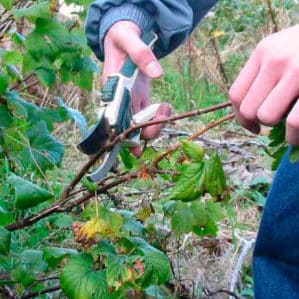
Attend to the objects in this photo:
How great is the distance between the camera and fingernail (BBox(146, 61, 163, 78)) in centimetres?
107

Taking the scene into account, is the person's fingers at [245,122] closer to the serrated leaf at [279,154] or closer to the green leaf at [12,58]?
the serrated leaf at [279,154]

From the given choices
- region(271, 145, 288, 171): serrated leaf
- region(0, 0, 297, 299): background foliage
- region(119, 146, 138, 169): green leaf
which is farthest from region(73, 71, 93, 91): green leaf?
region(271, 145, 288, 171): serrated leaf

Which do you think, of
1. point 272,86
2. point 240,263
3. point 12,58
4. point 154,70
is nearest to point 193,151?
point 154,70

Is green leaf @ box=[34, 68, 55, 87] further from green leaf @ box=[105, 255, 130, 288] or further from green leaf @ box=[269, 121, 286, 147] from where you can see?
green leaf @ box=[269, 121, 286, 147]

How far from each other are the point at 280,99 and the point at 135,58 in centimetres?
37

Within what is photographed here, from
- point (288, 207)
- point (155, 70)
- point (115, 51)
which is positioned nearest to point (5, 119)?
point (115, 51)

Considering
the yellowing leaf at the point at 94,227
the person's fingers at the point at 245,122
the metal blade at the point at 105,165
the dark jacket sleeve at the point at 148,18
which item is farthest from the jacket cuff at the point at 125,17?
the person's fingers at the point at 245,122

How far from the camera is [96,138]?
1129 mm

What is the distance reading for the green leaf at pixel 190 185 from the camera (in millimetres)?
1127

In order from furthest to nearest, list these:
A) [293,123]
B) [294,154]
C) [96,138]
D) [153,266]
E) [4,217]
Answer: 1. [4,217]
2. [153,266]
3. [96,138]
4. [294,154]
5. [293,123]

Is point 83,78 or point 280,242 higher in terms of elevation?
point 83,78

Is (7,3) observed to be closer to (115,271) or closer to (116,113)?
(116,113)

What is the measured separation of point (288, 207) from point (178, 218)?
0.80ft

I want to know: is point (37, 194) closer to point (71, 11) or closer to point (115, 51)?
point (115, 51)
